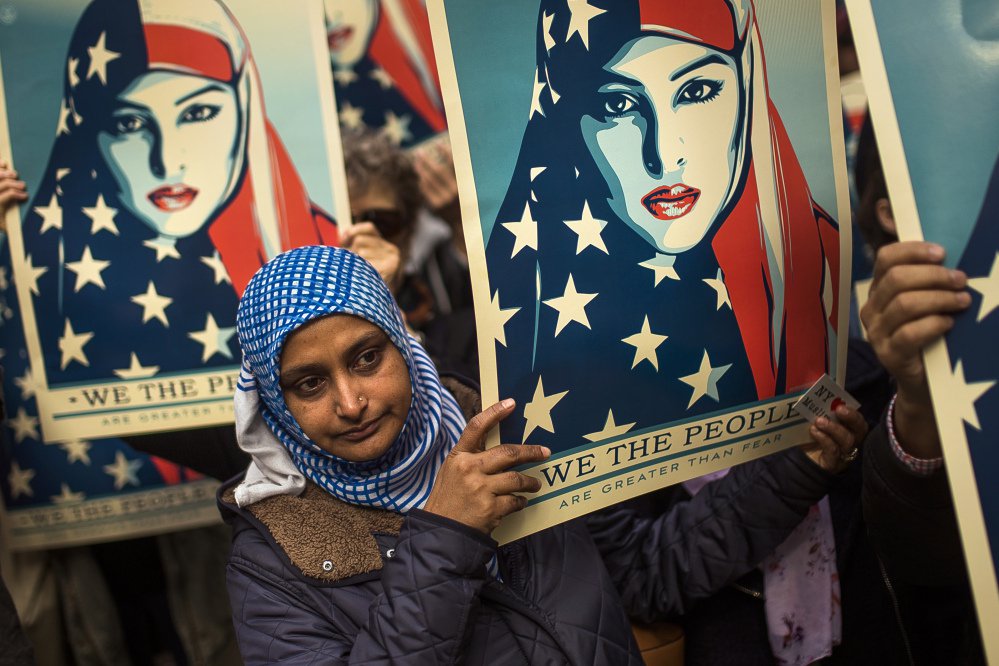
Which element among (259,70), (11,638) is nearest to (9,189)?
(259,70)

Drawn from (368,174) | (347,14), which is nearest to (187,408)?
(368,174)

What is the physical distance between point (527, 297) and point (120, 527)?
1.68 metres

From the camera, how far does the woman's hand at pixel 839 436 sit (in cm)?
158

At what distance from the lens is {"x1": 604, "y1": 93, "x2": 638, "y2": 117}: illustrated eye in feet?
4.54

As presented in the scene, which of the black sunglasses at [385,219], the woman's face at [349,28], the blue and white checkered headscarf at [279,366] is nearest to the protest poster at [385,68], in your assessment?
the woman's face at [349,28]

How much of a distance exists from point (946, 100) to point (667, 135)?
450 millimetres

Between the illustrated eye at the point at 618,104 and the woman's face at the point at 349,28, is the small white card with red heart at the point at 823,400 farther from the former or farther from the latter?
the woman's face at the point at 349,28

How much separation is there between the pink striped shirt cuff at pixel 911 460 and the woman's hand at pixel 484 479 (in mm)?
616

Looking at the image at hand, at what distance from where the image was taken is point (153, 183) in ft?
6.61

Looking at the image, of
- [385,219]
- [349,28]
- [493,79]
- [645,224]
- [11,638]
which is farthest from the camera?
[349,28]

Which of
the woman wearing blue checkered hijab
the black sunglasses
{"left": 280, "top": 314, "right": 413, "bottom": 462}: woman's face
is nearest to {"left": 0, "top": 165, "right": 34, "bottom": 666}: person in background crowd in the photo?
the woman wearing blue checkered hijab

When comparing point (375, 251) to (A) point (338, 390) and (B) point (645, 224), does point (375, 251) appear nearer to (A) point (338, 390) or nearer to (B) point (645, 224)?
(A) point (338, 390)

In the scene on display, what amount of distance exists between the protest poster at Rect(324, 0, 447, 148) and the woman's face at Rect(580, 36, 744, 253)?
7.53ft

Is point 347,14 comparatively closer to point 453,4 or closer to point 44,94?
point 44,94
